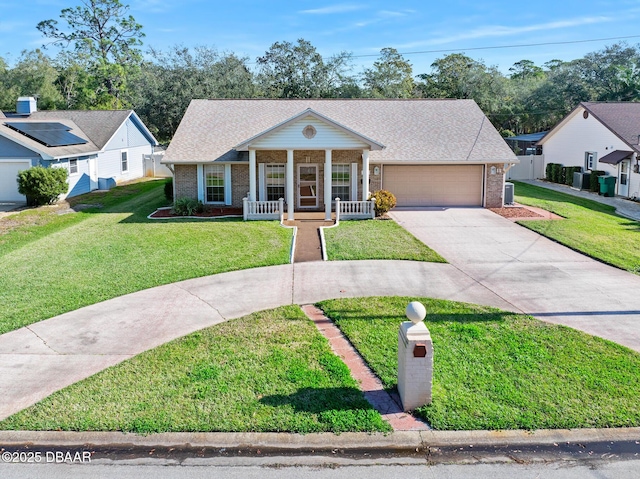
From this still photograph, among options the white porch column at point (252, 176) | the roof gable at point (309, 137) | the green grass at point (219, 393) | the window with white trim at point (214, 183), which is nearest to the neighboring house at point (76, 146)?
the window with white trim at point (214, 183)

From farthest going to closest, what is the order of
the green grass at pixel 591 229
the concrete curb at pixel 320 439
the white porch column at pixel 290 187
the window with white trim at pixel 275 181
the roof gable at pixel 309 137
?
the window with white trim at pixel 275 181
the white porch column at pixel 290 187
the roof gable at pixel 309 137
the green grass at pixel 591 229
the concrete curb at pixel 320 439

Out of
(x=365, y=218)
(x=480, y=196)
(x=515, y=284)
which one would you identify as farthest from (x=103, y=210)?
(x=515, y=284)

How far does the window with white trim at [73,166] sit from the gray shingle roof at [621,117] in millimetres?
26042

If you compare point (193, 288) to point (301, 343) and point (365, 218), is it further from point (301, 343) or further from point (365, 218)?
point (365, 218)

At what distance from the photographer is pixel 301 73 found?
49.2 metres

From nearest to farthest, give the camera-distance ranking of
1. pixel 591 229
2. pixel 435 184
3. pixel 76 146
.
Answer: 1. pixel 591 229
2. pixel 435 184
3. pixel 76 146

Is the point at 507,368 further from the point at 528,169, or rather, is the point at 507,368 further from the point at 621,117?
the point at 528,169

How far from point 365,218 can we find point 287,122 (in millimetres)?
4487

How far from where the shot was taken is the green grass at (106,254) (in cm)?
1180

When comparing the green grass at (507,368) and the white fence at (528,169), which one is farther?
the white fence at (528,169)

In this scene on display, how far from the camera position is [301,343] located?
929 centimetres

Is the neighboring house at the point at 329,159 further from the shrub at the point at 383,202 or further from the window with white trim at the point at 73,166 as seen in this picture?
the window with white trim at the point at 73,166

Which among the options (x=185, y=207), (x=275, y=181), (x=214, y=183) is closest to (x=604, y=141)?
(x=275, y=181)

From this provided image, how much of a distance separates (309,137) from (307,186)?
3.04 metres
